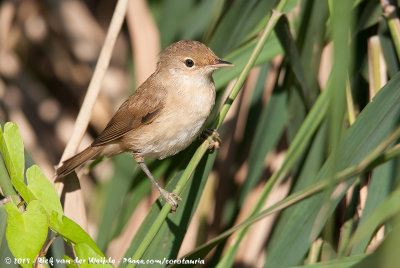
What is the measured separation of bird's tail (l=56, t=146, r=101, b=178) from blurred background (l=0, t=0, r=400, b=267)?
0.09m

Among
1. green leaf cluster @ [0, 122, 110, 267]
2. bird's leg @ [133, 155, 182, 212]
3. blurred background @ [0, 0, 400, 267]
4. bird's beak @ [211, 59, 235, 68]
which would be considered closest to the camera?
green leaf cluster @ [0, 122, 110, 267]

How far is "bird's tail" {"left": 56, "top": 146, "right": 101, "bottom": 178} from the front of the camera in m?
2.11

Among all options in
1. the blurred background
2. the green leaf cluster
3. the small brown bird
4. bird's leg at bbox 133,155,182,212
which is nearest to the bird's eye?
the small brown bird

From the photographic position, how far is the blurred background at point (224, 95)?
77.3 inches

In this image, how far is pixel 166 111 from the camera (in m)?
2.42

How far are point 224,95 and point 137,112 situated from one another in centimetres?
45

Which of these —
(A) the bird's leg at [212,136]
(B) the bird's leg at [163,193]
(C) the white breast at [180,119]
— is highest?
(C) the white breast at [180,119]

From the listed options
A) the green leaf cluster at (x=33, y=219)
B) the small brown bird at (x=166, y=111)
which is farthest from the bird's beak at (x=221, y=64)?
the green leaf cluster at (x=33, y=219)

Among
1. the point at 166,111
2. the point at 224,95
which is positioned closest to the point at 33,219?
the point at 166,111

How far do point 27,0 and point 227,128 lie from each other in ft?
6.09

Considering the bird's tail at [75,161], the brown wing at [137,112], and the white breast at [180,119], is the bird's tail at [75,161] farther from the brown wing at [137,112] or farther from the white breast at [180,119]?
the white breast at [180,119]

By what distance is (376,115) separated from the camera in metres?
1.51

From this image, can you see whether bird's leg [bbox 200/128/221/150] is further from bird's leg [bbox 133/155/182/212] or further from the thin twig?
the thin twig

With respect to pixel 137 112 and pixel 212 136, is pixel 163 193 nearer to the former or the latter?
pixel 212 136
